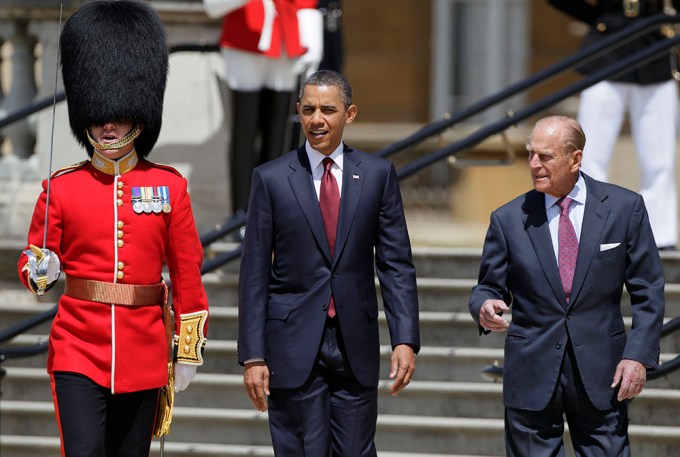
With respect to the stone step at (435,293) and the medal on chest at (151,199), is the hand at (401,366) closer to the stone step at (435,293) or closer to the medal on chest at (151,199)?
the medal on chest at (151,199)

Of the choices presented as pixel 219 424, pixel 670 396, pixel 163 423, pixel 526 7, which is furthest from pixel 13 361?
pixel 526 7

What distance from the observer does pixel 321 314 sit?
5.59m

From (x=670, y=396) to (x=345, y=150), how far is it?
7.26 feet

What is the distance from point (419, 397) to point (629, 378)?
2.17m

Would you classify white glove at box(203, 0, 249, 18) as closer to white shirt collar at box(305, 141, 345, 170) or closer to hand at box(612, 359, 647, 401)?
white shirt collar at box(305, 141, 345, 170)

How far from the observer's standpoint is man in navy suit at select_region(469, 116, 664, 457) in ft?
18.2

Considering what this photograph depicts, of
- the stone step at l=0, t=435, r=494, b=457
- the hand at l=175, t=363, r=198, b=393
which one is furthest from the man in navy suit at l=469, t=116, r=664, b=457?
the stone step at l=0, t=435, r=494, b=457

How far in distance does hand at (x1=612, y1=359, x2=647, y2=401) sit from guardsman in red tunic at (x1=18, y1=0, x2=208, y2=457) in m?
1.40

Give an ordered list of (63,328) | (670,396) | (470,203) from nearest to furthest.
Result: (63,328), (670,396), (470,203)

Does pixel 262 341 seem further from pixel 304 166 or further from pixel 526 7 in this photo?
pixel 526 7

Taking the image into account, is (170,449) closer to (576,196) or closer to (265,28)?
(265,28)

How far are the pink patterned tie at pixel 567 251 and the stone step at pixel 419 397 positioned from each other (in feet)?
5.73

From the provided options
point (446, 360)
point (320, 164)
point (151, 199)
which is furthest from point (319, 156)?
point (446, 360)

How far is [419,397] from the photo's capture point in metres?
7.54
